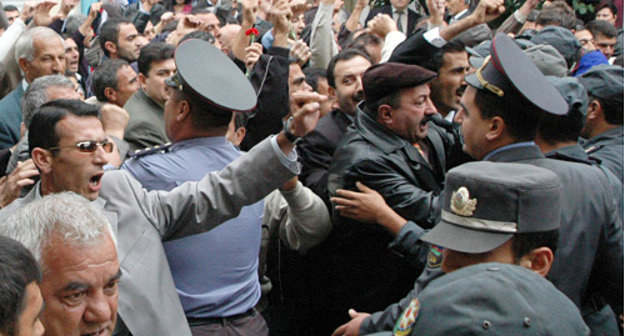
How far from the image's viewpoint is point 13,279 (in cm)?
151

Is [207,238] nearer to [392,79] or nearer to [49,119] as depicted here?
[49,119]

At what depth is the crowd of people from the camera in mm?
2055

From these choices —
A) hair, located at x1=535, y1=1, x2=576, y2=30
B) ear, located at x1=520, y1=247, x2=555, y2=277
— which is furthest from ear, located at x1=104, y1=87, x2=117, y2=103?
hair, located at x1=535, y1=1, x2=576, y2=30

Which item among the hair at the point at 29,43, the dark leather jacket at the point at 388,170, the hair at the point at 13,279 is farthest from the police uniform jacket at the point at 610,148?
the hair at the point at 29,43

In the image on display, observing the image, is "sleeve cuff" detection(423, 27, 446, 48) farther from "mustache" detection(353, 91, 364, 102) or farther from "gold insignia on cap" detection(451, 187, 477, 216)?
"gold insignia on cap" detection(451, 187, 477, 216)

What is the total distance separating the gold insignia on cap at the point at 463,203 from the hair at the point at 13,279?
119 centimetres

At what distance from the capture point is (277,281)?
13.1 ft

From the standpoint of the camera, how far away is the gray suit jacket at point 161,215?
246cm

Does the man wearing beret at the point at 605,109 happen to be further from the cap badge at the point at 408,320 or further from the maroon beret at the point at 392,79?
the cap badge at the point at 408,320

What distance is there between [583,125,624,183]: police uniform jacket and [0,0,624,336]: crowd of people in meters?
0.02

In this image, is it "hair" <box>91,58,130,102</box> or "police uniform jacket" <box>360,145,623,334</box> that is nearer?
"police uniform jacket" <box>360,145,623,334</box>

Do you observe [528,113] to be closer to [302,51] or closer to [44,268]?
[44,268]

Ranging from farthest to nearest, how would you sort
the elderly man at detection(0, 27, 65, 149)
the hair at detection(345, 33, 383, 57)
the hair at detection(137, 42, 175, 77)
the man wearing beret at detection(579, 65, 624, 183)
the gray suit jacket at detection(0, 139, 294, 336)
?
the hair at detection(345, 33, 383, 57), the elderly man at detection(0, 27, 65, 149), the hair at detection(137, 42, 175, 77), the man wearing beret at detection(579, 65, 624, 183), the gray suit jacket at detection(0, 139, 294, 336)

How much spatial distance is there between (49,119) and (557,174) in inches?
77.5
